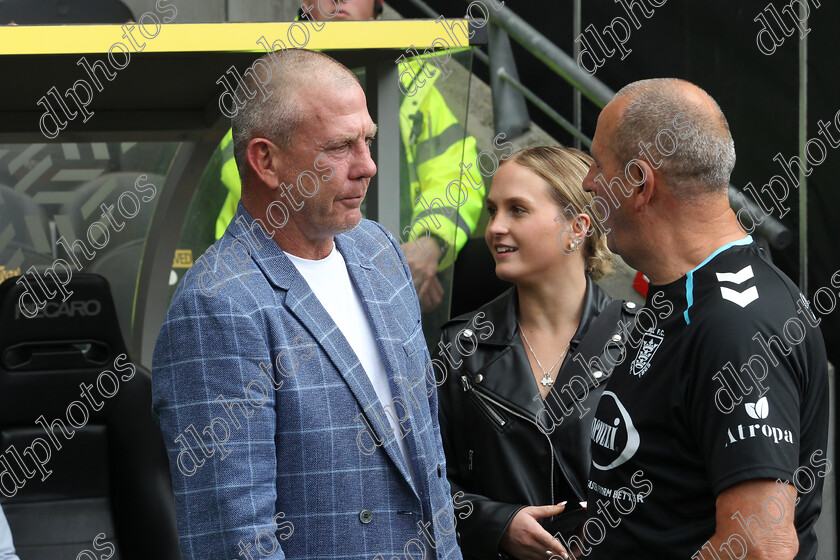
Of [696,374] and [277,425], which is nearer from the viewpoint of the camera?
[696,374]

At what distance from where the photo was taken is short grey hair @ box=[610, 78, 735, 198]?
1.70 m

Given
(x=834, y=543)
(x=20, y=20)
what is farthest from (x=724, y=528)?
(x=834, y=543)

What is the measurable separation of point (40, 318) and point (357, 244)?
1.40 m

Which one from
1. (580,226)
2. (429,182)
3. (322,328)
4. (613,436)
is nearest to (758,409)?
(613,436)

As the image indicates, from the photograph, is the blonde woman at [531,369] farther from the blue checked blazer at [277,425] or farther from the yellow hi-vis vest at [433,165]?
the blue checked blazer at [277,425]

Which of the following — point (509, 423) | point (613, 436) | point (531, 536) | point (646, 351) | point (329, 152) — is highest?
point (329, 152)

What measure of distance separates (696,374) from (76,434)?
7.32 ft

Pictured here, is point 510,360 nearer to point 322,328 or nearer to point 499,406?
point 499,406

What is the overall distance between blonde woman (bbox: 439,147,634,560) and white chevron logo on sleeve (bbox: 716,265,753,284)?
2.59 ft

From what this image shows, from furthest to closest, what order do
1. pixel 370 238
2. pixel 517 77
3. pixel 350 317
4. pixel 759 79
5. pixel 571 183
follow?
pixel 517 77 → pixel 759 79 → pixel 571 183 → pixel 370 238 → pixel 350 317

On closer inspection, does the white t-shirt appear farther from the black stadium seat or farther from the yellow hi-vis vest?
the black stadium seat

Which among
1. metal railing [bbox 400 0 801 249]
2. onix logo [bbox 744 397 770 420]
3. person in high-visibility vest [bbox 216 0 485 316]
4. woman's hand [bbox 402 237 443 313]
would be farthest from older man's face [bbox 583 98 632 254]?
metal railing [bbox 400 0 801 249]

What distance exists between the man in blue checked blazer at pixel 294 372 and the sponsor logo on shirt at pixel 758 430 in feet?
2.20

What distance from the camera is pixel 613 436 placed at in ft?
5.74
